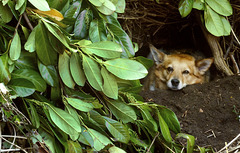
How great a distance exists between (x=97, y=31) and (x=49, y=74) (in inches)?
15.6

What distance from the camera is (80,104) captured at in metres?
1.81

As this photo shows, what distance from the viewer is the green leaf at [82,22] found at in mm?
1917

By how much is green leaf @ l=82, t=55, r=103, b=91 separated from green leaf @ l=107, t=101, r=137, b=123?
0.32 meters

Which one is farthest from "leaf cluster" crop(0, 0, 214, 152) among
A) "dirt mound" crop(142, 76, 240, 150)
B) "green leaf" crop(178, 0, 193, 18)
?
"green leaf" crop(178, 0, 193, 18)

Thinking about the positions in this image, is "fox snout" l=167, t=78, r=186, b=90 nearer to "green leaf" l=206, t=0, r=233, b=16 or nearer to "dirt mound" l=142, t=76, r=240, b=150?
"dirt mound" l=142, t=76, r=240, b=150

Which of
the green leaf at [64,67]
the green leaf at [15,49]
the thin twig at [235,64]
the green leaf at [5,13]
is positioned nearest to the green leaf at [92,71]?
the green leaf at [64,67]

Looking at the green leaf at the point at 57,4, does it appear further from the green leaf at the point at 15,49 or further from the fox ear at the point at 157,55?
the fox ear at the point at 157,55

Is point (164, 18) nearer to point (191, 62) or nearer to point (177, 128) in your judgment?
point (191, 62)

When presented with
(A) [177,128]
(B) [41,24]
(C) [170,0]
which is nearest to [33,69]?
(B) [41,24]

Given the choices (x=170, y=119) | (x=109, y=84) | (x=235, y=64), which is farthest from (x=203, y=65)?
(x=109, y=84)

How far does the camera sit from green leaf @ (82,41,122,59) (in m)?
1.73

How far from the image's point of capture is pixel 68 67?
1.77 m

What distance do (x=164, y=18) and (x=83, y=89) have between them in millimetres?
2059

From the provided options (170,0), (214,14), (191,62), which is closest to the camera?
(214,14)
